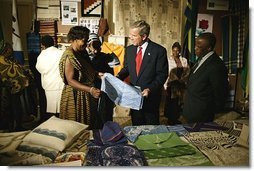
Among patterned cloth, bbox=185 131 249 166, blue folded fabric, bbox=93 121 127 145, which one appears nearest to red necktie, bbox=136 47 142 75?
blue folded fabric, bbox=93 121 127 145

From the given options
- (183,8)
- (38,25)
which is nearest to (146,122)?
(183,8)

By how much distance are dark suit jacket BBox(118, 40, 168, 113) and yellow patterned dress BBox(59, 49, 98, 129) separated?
0.76 ft

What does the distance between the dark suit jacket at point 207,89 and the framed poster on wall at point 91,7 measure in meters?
0.71

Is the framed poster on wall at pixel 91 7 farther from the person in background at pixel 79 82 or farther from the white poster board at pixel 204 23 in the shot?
the white poster board at pixel 204 23

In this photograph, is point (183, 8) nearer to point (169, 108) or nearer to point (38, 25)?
point (169, 108)

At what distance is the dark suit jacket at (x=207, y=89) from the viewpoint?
1.82 meters

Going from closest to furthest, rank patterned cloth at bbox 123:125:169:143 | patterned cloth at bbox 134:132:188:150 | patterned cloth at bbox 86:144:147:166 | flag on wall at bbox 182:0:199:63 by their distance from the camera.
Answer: patterned cloth at bbox 86:144:147:166, patterned cloth at bbox 134:132:188:150, patterned cloth at bbox 123:125:169:143, flag on wall at bbox 182:0:199:63

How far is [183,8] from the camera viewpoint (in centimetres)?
178

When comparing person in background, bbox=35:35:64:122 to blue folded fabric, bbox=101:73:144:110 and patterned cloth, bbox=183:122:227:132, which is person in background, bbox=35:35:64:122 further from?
patterned cloth, bbox=183:122:227:132

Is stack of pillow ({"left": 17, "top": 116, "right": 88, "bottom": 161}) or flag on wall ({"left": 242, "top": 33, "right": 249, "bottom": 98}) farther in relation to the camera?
flag on wall ({"left": 242, "top": 33, "right": 249, "bottom": 98})

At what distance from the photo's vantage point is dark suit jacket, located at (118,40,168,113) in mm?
1814

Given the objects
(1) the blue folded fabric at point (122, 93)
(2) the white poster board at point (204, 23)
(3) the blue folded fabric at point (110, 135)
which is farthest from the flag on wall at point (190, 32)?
(3) the blue folded fabric at point (110, 135)

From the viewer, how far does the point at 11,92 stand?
1698mm

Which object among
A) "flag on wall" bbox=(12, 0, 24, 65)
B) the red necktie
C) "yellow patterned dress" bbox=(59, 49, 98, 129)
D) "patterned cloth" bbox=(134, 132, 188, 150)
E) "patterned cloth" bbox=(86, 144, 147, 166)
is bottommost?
"patterned cloth" bbox=(86, 144, 147, 166)
